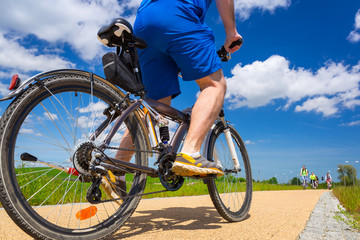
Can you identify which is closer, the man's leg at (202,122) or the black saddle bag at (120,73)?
the black saddle bag at (120,73)

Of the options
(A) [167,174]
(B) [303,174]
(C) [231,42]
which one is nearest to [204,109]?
(A) [167,174]

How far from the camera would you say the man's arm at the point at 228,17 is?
100.0 inches

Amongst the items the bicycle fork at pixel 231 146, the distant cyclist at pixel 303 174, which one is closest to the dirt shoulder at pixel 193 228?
the bicycle fork at pixel 231 146

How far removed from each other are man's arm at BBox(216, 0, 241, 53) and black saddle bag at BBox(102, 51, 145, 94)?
3.25ft

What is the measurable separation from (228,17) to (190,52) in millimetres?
624

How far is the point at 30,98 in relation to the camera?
5.34ft

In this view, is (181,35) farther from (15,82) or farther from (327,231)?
(327,231)

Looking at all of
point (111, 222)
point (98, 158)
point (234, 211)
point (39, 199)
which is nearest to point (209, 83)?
point (98, 158)

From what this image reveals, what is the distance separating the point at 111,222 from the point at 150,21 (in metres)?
1.49

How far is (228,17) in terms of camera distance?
259cm

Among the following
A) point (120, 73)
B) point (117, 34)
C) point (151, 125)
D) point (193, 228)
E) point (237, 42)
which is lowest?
point (193, 228)

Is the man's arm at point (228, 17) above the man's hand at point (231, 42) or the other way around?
above

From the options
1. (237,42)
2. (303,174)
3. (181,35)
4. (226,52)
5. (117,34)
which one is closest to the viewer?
(117,34)

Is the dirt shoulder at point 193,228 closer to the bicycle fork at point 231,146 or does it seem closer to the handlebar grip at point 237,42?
the bicycle fork at point 231,146
